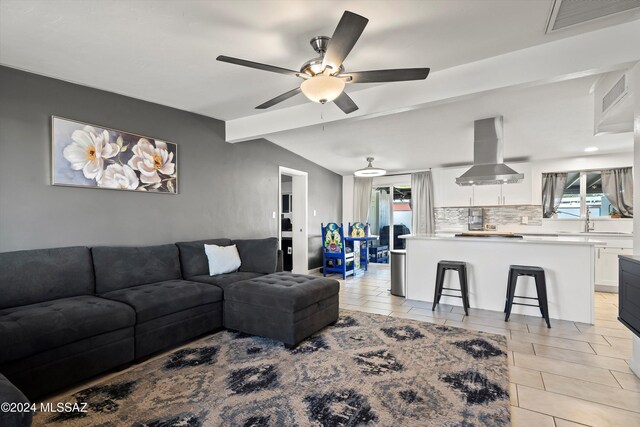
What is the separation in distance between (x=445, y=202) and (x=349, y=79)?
499 cm

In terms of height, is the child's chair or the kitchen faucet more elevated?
the kitchen faucet

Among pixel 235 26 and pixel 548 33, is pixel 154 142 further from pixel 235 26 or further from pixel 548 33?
pixel 548 33

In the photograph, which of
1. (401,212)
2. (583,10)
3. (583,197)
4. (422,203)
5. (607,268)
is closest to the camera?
(583,10)

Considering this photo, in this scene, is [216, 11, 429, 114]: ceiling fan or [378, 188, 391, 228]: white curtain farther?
[378, 188, 391, 228]: white curtain

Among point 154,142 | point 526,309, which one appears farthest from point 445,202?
point 154,142

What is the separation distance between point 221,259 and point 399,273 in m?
2.58

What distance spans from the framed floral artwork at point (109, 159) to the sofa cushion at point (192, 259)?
0.72 m

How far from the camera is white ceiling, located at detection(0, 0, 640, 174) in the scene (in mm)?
1984

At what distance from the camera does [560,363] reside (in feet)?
8.25

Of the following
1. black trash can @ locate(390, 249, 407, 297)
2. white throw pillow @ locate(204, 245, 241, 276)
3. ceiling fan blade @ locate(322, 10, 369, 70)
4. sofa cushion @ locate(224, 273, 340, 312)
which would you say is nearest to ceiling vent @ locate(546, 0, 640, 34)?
Answer: ceiling fan blade @ locate(322, 10, 369, 70)

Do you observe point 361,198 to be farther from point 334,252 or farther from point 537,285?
point 537,285

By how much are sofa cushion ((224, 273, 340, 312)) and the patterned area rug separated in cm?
38

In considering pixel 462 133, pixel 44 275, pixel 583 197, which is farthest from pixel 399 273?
pixel 44 275

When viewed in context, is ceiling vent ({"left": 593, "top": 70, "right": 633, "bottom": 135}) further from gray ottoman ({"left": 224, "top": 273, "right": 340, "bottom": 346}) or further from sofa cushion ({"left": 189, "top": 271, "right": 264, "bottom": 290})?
sofa cushion ({"left": 189, "top": 271, "right": 264, "bottom": 290})
